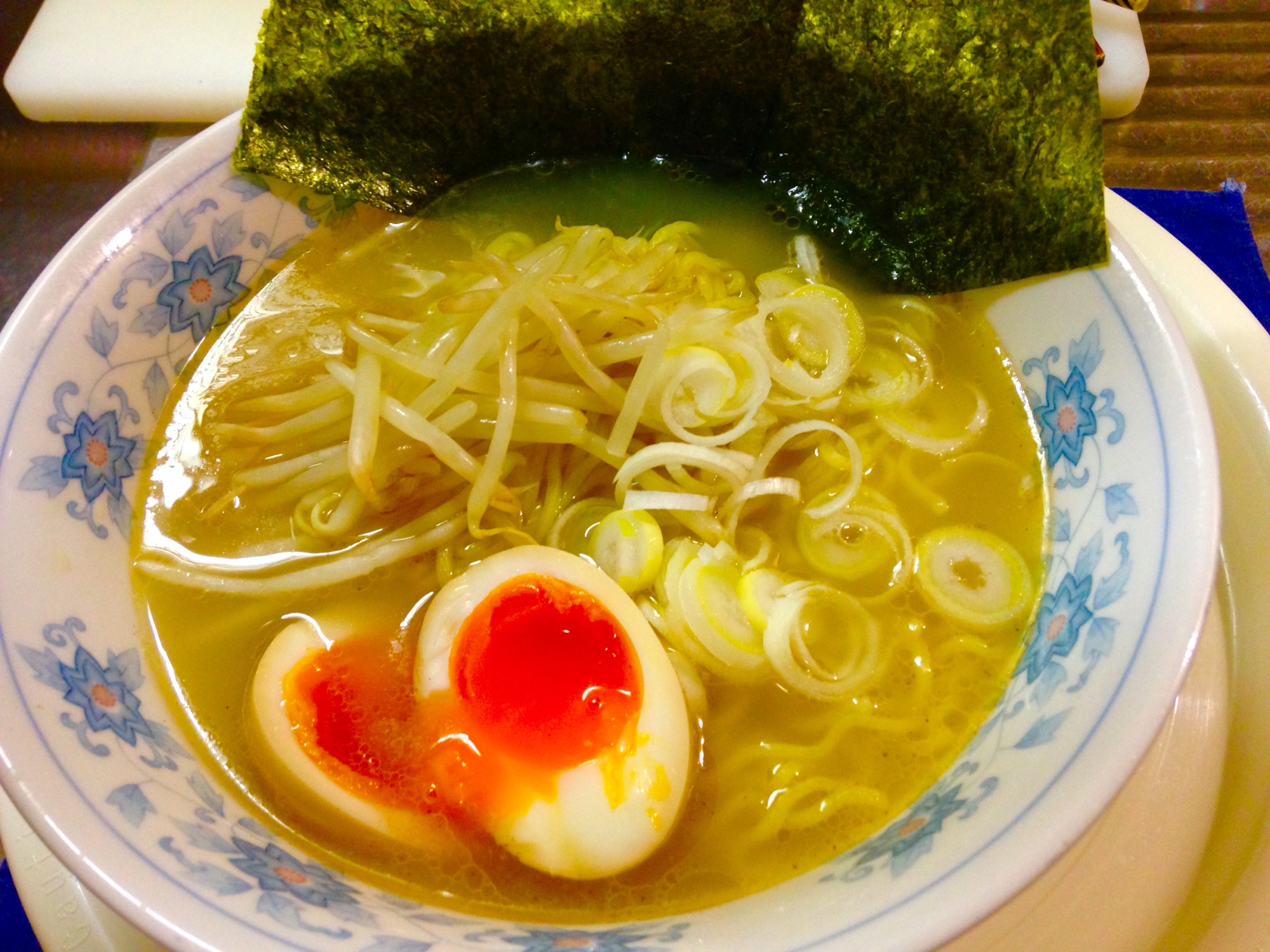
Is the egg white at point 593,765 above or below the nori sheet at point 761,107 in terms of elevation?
below

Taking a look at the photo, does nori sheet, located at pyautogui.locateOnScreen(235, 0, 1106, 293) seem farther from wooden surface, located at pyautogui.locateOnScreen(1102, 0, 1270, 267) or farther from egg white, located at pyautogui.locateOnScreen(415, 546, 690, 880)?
wooden surface, located at pyautogui.locateOnScreen(1102, 0, 1270, 267)

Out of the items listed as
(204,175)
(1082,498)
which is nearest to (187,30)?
(204,175)

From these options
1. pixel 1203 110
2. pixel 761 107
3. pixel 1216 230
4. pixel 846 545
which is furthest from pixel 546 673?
pixel 1203 110

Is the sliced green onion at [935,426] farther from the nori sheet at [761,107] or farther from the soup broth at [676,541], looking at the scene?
the nori sheet at [761,107]

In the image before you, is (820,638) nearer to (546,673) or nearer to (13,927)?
(546,673)

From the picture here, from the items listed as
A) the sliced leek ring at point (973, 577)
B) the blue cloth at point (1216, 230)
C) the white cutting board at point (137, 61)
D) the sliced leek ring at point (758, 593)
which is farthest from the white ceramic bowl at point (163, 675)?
the white cutting board at point (137, 61)

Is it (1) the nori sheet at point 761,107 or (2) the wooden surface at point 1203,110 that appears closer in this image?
(1) the nori sheet at point 761,107
